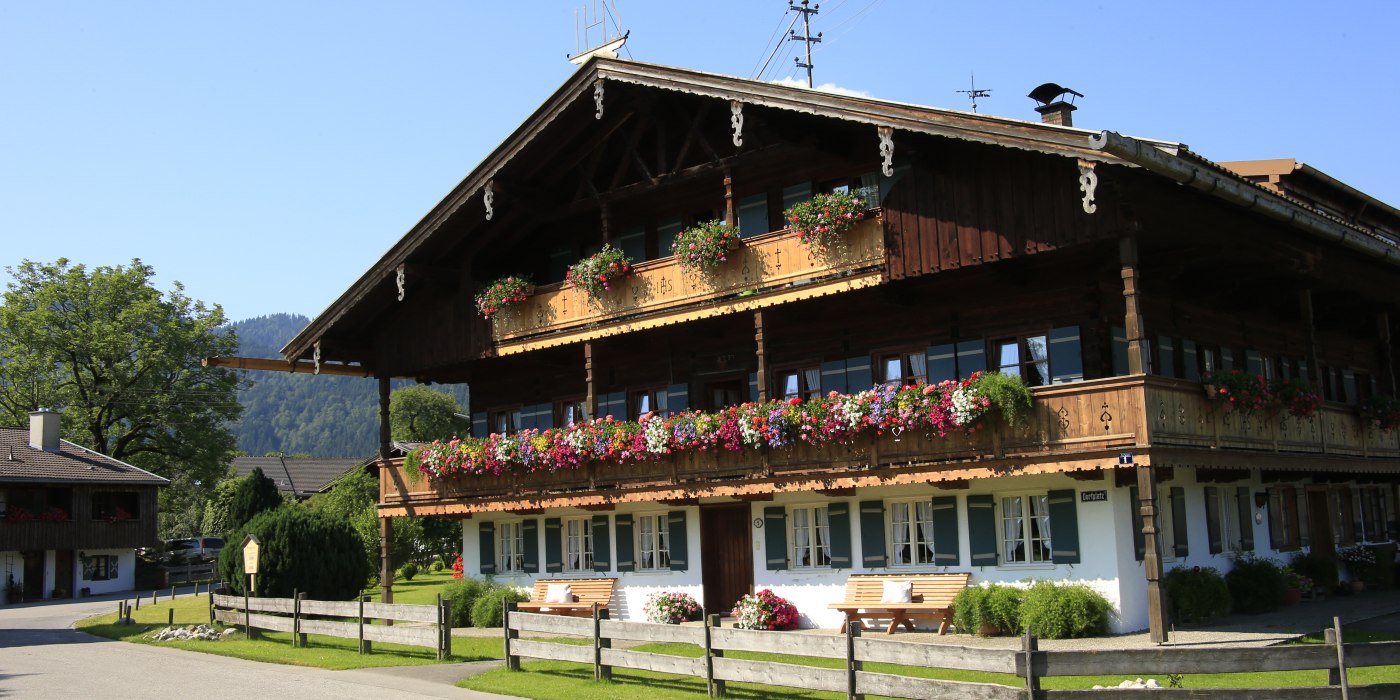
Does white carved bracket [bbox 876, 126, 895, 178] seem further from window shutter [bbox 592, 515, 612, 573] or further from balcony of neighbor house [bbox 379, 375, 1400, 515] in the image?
window shutter [bbox 592, 515, 612, 573]

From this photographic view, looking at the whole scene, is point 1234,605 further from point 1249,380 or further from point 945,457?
point 945,457

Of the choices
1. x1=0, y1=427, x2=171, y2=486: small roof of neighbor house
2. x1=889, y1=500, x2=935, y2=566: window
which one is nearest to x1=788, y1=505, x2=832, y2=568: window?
x1=889, y1=500, x2=935, y2=566: window

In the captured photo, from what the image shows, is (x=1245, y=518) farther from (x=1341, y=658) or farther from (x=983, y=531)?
(x=1341, y=658)

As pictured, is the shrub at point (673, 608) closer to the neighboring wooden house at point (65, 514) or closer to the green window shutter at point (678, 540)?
the green window shutter at point (678, 540)

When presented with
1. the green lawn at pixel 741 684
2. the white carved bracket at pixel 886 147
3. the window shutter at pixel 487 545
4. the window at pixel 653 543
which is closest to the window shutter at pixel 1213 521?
the green lawn at pixel 741 684

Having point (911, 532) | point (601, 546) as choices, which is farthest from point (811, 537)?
point (601, 546)

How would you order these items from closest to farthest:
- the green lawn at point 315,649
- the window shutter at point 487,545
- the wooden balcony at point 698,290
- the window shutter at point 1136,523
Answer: the window shutter at point 1136,523 → the green lawn at point 315,649 → the wooden balcony at point 698,290 → the window shutter at point 487,545

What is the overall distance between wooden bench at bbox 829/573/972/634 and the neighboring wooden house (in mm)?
39679

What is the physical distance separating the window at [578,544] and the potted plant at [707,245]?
6823 mm

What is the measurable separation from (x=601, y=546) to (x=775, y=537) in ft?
15.6

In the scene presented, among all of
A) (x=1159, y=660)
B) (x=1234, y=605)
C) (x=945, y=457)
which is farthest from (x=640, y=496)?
(x=1159, y=660)

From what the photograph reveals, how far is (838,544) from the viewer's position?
22.7m

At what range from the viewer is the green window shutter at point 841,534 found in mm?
22641

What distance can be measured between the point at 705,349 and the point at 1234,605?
10838 mm
